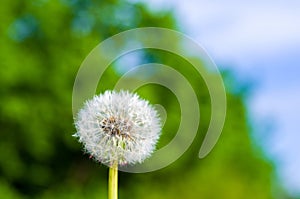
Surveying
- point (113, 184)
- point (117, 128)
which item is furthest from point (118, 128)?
point (113, 184)

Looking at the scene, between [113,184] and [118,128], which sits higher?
[118,128]

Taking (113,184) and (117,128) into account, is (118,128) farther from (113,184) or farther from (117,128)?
(113,184)

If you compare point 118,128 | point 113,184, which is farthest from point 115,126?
point 113,184

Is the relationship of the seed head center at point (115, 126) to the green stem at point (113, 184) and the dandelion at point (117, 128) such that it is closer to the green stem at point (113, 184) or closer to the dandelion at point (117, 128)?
the dandelion at point (117, 128)

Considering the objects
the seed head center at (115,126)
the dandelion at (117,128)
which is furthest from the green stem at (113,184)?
the seed head center at (115,126)

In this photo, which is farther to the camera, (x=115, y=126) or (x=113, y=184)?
(x=115, y=126)

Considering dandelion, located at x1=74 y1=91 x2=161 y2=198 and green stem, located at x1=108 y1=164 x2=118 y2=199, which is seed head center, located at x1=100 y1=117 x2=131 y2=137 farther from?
green stem, located at x1=108 y1=164 x2=118 y2=199

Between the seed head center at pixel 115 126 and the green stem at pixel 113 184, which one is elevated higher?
the seed head center at pixel 115 126

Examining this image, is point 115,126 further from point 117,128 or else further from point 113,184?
point 113,184

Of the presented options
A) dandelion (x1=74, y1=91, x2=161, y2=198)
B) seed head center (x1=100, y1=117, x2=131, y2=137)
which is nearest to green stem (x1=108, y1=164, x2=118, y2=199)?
dandelion (x1=74, y1=91, x2=161, y2=198)
